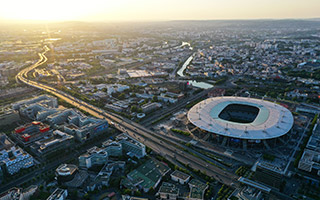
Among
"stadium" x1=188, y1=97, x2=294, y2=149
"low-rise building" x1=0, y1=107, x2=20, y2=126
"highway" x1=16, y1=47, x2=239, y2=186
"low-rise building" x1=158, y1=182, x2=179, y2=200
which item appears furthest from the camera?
"low-rise building" x1=0, y1=107, x2=20, y2=126

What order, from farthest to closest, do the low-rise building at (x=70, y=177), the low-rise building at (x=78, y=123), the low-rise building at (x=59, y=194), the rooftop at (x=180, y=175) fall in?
the low-rise building at (x=78, y=123) → the rooftop at (x=180, y=175) → the low-rise building at (x=70, y=177) → the low-rise building at (x=59, y=194)

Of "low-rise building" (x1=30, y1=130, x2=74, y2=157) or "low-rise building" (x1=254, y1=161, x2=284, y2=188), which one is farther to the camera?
"low-rise building" (x1=30, y1=130, x2=74, y2=157)

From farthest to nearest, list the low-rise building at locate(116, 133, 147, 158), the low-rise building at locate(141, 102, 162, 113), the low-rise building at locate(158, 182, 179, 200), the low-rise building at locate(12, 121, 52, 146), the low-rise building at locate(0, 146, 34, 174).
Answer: the low-rise building at locate(141, 102, 162, 113) < the low-rise building at locate(12, 121, 52, 146) < the low-rise building at locate(116, 133, 147, 158) < the low-rise building at locate(0, 146, 34, 174) < the low-rise building at locate(158, 182, 179, 200)

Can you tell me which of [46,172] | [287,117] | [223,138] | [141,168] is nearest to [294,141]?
[287,117]

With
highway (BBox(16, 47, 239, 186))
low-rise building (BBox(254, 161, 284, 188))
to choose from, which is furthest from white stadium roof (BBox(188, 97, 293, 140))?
low-rise building (BBox(254, 161, 284, 188))

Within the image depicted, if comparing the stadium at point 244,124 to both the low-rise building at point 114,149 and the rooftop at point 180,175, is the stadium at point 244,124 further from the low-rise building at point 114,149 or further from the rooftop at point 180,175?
the low-rise building at point 114,149

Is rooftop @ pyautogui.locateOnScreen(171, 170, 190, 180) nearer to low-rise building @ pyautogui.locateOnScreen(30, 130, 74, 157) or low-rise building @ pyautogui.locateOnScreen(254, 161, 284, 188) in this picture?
low-rise building @ pyautogui.locateOnScreen(254, 161, 284, 188)

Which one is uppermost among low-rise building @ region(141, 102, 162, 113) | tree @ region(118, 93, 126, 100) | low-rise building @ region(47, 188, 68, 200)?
low-rise building @ region(47, 188, 68, 200)

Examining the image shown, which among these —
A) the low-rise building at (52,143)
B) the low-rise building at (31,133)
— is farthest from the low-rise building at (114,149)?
the low-rise building at (31,133)
